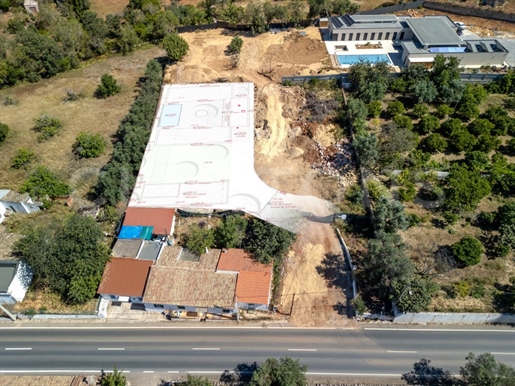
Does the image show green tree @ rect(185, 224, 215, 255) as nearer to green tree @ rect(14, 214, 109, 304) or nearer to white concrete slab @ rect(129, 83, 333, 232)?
white concrete slab @ rect(129, 83, 333, 232)

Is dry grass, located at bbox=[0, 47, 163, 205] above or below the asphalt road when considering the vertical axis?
above

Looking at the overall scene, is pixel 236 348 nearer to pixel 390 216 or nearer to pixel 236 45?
pixel 390 216

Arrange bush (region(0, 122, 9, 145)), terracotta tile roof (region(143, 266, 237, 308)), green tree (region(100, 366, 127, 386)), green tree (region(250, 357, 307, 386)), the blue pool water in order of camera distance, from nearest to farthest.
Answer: green tree (region(250, 357, 307, 386))
green tree (region(100, 366, 127, 386))
terracotta tile roof (region(143, 266, 237, 308))
bush (region(0, 122, 9, 145))
the blue pool water

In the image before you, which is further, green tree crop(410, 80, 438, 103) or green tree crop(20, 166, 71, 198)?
green tree crop(410, 80, 438, 103)

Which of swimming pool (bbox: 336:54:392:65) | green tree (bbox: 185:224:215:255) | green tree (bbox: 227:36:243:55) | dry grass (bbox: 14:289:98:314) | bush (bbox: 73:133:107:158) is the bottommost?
dry grass (bbox: 14:289:98:314)

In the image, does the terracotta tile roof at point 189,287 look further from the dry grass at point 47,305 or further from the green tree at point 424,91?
the green tree at point 424,91

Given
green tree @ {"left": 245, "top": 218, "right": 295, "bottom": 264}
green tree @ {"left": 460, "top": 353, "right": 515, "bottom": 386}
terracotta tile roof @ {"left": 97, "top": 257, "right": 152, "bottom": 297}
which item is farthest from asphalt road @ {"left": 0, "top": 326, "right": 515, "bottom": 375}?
green tree @ {"left": 245, "top": 218, "right": 295, "bottom": 264}

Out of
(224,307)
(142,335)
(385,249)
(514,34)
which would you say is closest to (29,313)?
(142,335)

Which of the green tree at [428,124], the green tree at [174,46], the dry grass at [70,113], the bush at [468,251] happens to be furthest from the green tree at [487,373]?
the green tree at [174,46]
